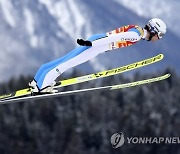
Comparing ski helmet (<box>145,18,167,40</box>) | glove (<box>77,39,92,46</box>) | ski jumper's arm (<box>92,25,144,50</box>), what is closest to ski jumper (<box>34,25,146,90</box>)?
ski jumper's arm (<box>92,25,144,50</box>)

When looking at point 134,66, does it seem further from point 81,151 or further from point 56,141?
point 56,141

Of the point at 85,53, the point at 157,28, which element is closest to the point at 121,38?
the point at 85,53

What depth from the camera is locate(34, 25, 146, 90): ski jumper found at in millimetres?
18391

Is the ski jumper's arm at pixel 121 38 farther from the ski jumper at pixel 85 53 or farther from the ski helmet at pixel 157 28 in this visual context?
the ski helmet at pixel 157 28

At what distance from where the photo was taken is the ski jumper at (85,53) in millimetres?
18391

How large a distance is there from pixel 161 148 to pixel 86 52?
129 ft

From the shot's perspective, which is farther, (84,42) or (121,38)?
(121,38)

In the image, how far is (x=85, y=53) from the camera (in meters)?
18.5

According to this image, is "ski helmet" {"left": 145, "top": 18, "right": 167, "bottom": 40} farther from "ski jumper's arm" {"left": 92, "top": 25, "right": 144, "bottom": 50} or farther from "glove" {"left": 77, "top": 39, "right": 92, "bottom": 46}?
"glove" {"left": 77, "top": 39, "right": 92, "bottom": 46}

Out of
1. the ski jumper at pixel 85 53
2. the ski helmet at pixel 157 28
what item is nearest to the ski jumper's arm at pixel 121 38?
the ski jumper at pixel 85 53

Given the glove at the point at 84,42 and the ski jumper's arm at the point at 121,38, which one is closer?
the glove at the point at 84,42

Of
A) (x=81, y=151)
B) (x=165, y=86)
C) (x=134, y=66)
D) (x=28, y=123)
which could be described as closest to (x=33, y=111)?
(x=28, y=123)

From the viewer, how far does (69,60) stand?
18.5 m

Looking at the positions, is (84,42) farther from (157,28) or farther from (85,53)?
(157,28)
